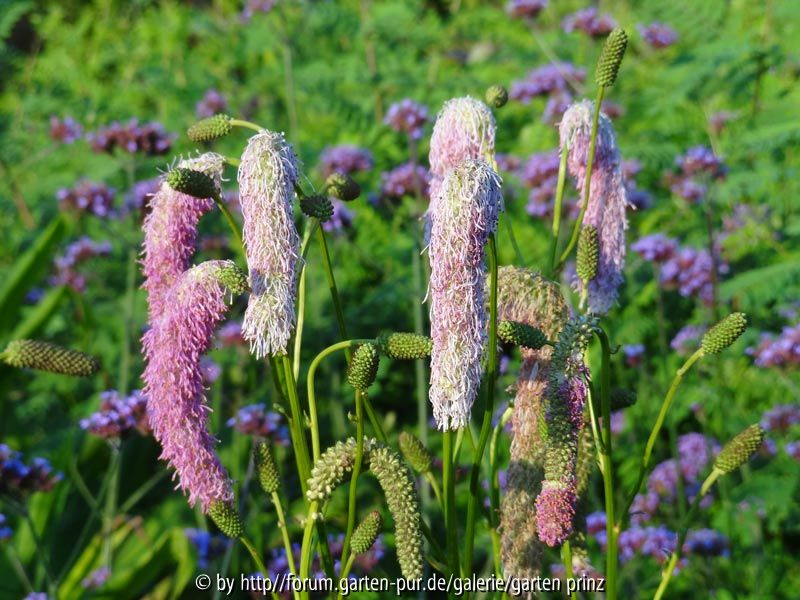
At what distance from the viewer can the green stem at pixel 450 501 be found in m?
1.79

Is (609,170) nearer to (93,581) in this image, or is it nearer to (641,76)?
(93,581)

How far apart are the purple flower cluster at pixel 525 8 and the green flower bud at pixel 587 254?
3.66 metres

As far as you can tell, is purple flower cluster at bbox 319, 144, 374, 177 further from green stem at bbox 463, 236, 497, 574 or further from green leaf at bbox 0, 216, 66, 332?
green stem at bbox 463, 236, 497, 574

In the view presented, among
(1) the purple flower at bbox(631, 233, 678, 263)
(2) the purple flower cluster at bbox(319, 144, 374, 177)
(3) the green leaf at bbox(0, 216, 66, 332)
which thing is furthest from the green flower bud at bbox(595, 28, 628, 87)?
(3) the green leaf at bbox(0, 216, 66, 332)

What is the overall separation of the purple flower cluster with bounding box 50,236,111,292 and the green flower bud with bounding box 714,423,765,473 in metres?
3.43

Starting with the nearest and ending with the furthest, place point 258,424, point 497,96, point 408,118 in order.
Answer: point 497,96 → point 258,424 → point 408,118

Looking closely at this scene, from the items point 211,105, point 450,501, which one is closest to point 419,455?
point 450,501

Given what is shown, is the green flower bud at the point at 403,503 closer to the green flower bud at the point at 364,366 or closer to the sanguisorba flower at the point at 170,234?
the green flower bud at the point at 364,366

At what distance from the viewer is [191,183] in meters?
1.70

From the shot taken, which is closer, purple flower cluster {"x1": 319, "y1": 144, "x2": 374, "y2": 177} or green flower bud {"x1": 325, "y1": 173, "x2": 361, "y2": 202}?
green flower bud {"x1": 325, "y1": 173, "x2": 361, "y2": 202}

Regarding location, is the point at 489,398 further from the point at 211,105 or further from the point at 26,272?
the point at 211,105

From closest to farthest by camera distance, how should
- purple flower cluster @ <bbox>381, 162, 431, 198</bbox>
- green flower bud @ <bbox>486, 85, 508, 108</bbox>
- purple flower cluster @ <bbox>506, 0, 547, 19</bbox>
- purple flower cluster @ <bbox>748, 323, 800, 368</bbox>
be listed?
green flower bud @ <bbox>486, 85, 508, 108</bbox> < purple flower cluster @ <bbox>748, 323, 800, 368</bbox> < purple flower cluster @ <bbox>381, 162, 431, 198</bbox> < purple flower cluster @ <bbox>506, 0, 547, 19</bbox>

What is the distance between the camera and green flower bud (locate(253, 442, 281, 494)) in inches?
77.3

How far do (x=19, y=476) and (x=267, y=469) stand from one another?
1.30m
